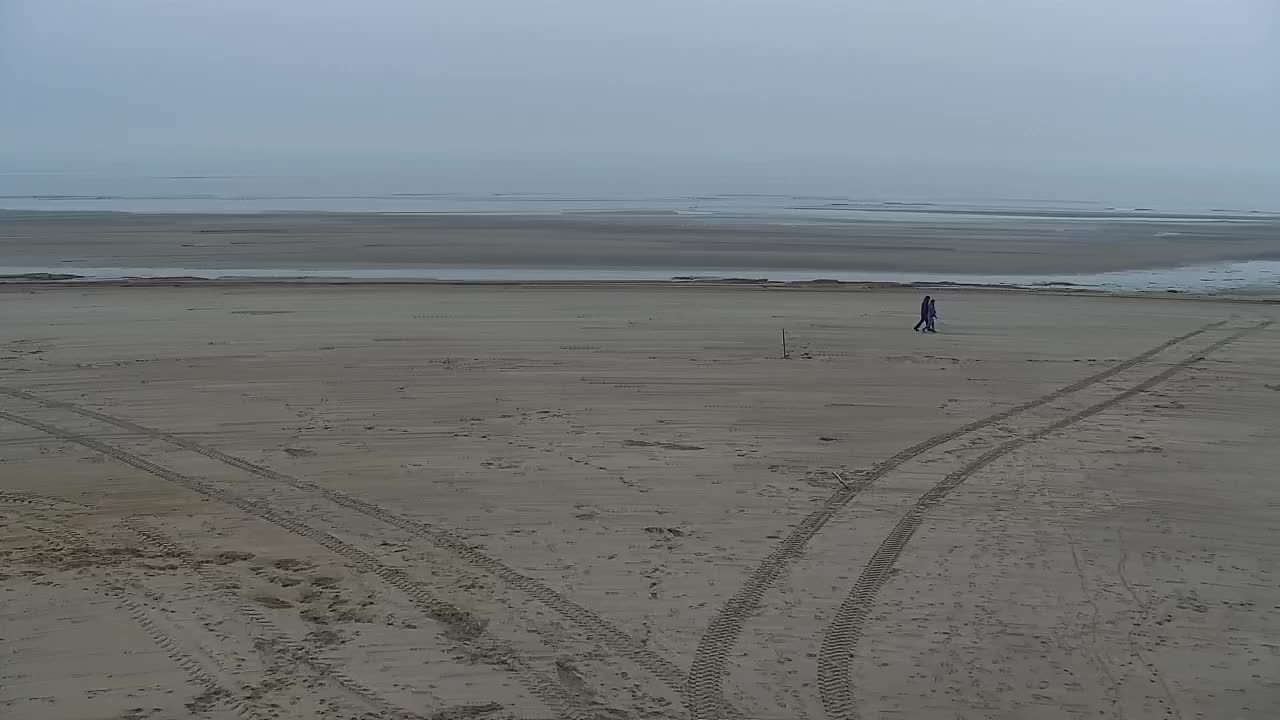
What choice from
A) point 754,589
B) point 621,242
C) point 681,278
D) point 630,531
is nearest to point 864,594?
point 754,589

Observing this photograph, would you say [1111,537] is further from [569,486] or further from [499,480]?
[499,480]

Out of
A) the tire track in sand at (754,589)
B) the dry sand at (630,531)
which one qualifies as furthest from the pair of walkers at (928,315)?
the tire track in sand at (754,589)

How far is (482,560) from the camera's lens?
8.05m

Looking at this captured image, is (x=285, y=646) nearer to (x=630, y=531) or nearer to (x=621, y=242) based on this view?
(x=630, y=531)

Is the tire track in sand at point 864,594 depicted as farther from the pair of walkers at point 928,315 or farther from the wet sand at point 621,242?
the wet sand at point 621,242

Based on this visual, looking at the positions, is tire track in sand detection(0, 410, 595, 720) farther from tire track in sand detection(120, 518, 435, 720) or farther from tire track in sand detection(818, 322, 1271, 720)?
tire track in sand detection(818, 322, 1271, 720)

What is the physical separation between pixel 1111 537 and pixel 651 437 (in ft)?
16.3

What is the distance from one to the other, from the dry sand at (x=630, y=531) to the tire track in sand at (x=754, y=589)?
0.09 ft

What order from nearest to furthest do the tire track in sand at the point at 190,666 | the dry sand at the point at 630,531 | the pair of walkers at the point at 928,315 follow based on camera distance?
1. the tire track in sand at the point at 190,666
2. the dry sand at the point at 630,531
3. the pair of walkers at the point at 928,315

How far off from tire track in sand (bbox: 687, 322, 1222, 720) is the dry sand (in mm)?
29

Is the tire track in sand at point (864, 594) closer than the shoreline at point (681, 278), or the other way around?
the tire track in sand at point (864, 594)

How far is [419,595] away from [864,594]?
10.9 ft

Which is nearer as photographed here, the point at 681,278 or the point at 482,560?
the point at 482,560

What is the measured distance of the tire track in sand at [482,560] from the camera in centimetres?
650
